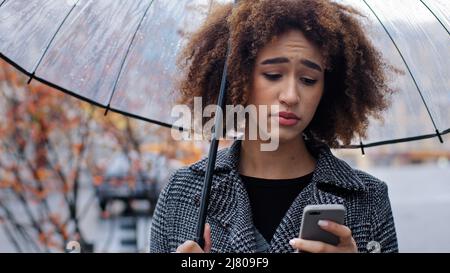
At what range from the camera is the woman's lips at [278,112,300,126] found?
7.97 feet

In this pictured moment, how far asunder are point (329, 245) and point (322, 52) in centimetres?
70

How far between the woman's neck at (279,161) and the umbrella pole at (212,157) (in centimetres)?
22

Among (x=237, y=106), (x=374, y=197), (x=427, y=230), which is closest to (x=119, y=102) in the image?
(x=237, y=106)

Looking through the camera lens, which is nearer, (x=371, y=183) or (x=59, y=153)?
(x=371, y=183)

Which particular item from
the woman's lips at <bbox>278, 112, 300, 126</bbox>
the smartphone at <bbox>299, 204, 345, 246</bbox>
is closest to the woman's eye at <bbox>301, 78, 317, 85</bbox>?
the woman's lips at <bbox>278, 112, 300, 126</bbox>

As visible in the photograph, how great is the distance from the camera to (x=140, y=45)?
2865mm

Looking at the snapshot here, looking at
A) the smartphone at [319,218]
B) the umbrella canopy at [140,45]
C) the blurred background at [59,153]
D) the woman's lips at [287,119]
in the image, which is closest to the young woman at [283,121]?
the woman's lips at [287,119]

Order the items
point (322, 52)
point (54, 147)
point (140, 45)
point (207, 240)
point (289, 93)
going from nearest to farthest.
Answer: point (207, 240) → point (289, 93) → point (322, 52) → point (140, 45) → point (54, 147)

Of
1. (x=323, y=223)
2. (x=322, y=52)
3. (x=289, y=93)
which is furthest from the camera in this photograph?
(x=322, y=52)

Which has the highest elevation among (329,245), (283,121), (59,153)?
(283,121)

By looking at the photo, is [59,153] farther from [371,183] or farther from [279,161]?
[371,183]

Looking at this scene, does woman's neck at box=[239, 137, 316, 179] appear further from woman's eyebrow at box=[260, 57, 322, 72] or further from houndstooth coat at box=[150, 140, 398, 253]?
woman's eyebrow at box=[260, 57, 322, 72]

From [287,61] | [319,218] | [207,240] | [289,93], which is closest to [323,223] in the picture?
[319,218]

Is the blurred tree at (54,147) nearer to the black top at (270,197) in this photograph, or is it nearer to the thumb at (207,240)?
the black top at (270,197)
